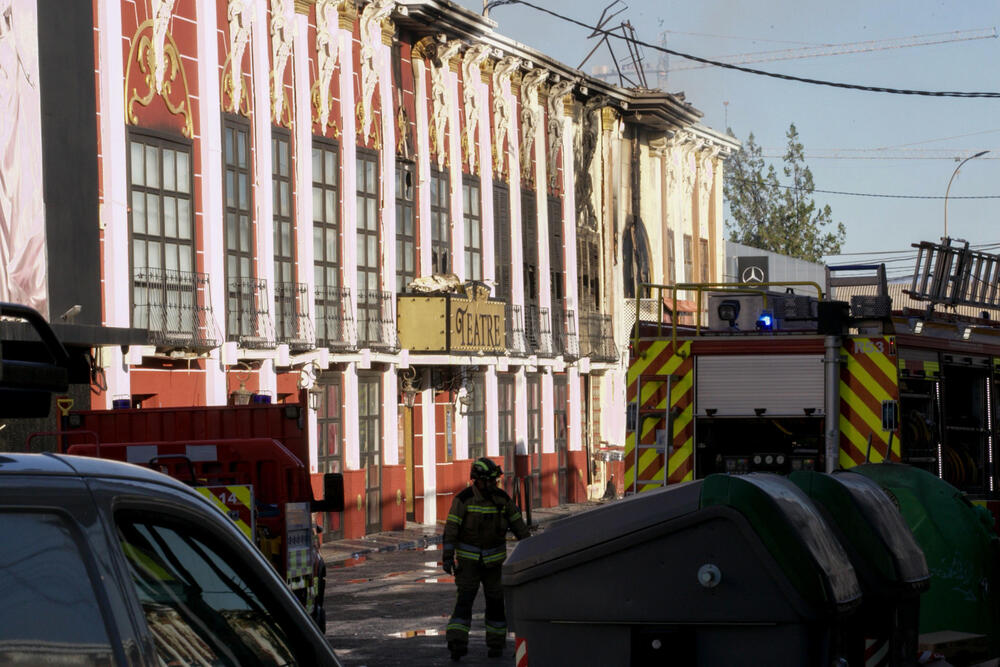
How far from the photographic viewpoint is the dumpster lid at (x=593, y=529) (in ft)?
21.8

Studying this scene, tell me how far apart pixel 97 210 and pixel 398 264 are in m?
9.41

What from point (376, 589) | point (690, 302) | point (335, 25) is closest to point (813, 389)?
point (376, 589)

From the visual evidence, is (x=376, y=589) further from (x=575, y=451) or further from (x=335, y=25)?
(x=575, y=451)

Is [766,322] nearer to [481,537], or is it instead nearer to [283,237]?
[481,537]

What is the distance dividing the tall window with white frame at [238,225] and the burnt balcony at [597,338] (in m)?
15.2

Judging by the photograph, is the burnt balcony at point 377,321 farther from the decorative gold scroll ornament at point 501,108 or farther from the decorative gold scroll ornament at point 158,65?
the decorative gold scroll ornament at point 501,108

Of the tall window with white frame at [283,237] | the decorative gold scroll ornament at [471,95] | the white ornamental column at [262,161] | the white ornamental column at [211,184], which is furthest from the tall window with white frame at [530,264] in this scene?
the white ornamental column at [211,184]

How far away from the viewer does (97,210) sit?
77.7 ft

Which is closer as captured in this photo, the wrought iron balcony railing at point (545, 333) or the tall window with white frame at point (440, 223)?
the tall window with white frame at point (440, 223)

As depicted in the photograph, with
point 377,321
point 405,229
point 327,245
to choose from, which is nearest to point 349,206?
point 327,245

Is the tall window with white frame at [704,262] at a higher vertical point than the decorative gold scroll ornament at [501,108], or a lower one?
lower

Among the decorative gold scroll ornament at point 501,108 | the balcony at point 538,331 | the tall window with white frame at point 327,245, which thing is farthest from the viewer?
the balcony at point 538,331

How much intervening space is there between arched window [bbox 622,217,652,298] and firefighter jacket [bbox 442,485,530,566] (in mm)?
29530

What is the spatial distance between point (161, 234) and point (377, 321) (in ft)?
21.6
